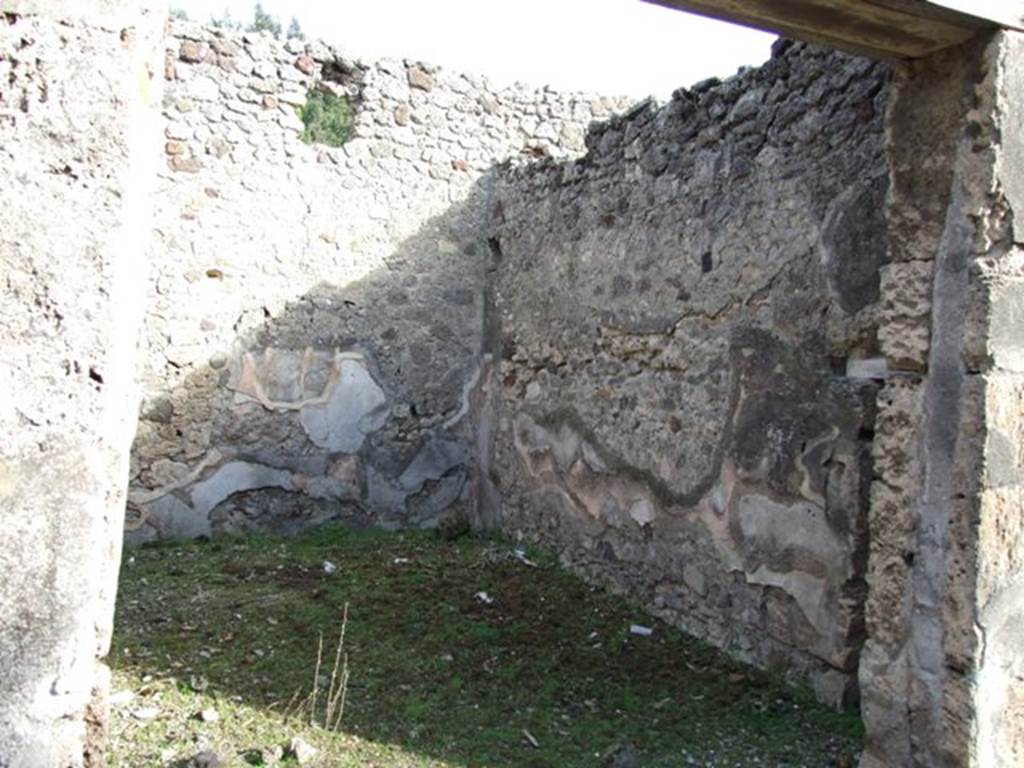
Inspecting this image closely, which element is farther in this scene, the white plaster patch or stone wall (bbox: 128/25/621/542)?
the white plaster patch

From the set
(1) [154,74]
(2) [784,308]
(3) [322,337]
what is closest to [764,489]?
(2) [784,308]

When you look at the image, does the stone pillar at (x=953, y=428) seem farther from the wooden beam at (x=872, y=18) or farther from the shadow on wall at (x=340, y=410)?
the shadow on wall at (x=340, y=410)

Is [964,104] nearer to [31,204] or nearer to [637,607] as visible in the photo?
[31,204]

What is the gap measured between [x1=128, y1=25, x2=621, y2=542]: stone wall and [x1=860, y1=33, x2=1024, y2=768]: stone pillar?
3867 mm

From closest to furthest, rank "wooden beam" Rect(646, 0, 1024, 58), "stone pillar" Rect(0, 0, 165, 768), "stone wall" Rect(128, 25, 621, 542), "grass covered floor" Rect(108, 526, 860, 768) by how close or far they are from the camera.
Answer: "stone pillar" Rect(0, 0, 165, 768) → "wooden beam" Rect(646, 0, 1024, 58) → "grass covered floor" Rect(108, 526, 860, 768) → "stone wall" Rect(128, 25, 621, 542)

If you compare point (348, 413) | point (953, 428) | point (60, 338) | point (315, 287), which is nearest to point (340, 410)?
point (348, 413)

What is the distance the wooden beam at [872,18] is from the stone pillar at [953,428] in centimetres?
6

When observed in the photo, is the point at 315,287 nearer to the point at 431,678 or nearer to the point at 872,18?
the point at 431,678

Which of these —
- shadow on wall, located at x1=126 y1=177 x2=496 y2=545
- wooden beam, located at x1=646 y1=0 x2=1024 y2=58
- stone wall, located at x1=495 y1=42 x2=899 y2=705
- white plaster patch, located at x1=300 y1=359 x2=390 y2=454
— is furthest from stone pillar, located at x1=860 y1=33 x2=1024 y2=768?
white plaster patch, located at x1=300 y1=359 x2=390 y2=454

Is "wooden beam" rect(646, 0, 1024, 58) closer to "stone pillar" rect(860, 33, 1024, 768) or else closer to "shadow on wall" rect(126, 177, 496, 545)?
"stone pillar" rect(860, 33, 1024, 768)

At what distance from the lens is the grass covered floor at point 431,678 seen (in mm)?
2791

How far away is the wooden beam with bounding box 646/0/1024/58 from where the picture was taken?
82.4 inches

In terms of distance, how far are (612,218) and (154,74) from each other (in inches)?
129

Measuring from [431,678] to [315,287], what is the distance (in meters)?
2.97
